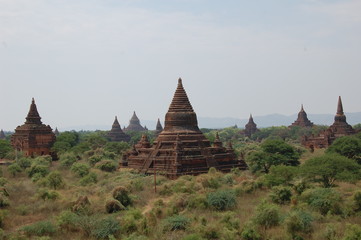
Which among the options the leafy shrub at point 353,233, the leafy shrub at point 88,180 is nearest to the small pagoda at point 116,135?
the leafy shrub at point 88,180

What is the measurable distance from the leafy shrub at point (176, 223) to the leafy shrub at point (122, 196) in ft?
16.1

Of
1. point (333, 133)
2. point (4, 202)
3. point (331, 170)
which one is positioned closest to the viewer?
point (4, 202)

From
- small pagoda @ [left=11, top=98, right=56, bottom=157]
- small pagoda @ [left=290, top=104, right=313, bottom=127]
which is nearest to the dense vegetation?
small pagoda @ [left=11, top=98, right=56, bottom=157]

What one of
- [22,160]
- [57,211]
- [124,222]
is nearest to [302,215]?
[124,222]

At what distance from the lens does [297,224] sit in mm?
19562

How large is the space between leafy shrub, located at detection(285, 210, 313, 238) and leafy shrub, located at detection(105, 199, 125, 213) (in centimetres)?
915

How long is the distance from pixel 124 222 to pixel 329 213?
10.0m

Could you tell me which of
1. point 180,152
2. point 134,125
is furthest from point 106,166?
point 134,125

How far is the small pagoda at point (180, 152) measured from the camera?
119 ft

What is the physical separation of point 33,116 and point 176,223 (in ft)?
131

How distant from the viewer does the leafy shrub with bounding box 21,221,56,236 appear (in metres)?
19.7

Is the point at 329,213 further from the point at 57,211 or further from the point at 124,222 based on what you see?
the point at 57,211

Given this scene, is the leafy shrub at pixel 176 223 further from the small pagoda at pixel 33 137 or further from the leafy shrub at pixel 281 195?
the small pagoda at pixel 33 137

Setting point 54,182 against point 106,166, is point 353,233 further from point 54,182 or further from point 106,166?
point 106,166
